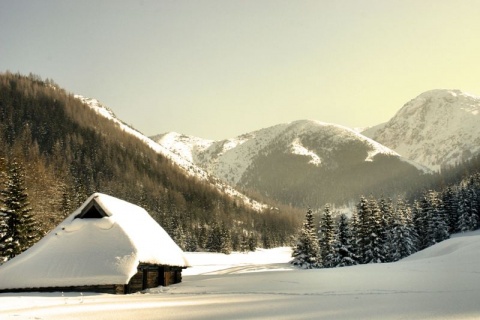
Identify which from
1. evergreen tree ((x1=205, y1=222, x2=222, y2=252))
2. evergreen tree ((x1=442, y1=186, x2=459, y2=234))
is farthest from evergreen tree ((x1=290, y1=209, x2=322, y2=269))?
evergreen tree ((x1=205, y1=222, x2=222, y2=252))

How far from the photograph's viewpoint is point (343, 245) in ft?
172

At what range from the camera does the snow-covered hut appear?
1986 cm

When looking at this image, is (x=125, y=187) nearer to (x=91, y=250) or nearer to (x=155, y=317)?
(x=91, y=250)

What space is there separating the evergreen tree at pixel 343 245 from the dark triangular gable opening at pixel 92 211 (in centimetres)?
3565

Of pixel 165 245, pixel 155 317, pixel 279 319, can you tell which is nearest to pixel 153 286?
pixel 165 245

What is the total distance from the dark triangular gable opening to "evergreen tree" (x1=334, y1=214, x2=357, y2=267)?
35653mm

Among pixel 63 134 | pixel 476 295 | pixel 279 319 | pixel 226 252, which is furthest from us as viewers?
pixel 63 134

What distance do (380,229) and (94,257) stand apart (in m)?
41.3

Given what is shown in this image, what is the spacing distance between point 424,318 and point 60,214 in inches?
2176

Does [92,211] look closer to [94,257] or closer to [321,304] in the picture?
[94,257]

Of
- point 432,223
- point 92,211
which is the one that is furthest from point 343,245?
point 92,211

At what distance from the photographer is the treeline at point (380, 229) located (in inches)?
2057

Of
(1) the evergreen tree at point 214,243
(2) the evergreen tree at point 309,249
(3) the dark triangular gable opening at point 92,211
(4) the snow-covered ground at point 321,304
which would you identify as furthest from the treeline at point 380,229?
(1) the evergreen tree at point 214,243

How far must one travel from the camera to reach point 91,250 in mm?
21453
